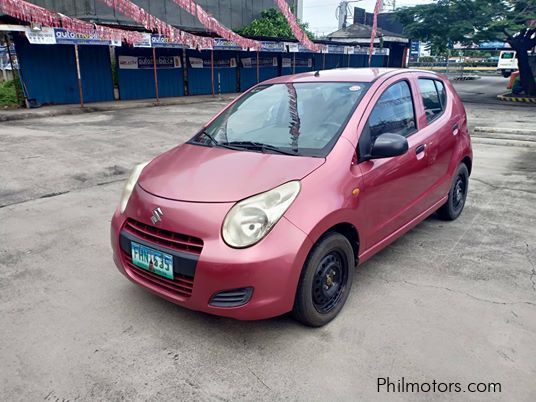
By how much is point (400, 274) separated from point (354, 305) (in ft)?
2.13

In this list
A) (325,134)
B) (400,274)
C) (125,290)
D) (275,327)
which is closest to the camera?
(275,327)

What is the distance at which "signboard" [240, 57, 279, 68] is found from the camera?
2120 cm

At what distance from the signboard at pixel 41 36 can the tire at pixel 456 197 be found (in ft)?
39.7

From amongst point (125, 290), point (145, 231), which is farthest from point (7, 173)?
point (145, 231)

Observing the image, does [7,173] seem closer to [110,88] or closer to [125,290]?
[125,290]

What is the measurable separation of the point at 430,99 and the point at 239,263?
278 centimetres

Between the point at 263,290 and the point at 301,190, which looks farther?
the point at 301,190

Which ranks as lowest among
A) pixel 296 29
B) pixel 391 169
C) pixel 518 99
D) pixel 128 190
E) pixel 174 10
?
pixel 518 99

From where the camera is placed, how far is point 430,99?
413cm

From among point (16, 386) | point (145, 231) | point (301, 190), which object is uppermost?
point (301, 190)

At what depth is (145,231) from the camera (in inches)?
106

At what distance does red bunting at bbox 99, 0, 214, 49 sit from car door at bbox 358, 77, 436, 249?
42.7ft

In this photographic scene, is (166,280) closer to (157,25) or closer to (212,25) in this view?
(157,25)

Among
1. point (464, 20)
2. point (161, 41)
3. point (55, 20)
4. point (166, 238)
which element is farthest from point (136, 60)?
point (166, 238)
